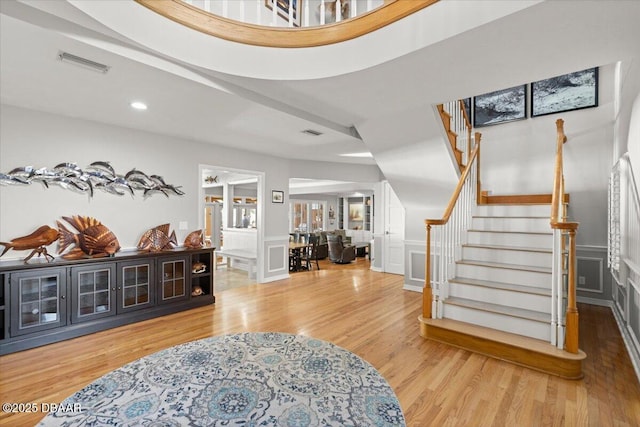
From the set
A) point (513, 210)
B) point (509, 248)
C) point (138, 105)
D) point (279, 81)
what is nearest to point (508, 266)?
point (509, 248)

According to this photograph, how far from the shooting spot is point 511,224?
3.87 metres

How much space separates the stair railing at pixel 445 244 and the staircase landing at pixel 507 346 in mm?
187

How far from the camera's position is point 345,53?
2.48 meters

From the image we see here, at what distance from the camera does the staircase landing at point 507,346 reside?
7.79ft

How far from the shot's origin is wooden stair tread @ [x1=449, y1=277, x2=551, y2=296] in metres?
2.98

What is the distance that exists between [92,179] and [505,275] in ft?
16.3

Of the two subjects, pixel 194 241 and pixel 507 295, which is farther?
pixel 194 241

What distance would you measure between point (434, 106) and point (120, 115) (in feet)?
11.8

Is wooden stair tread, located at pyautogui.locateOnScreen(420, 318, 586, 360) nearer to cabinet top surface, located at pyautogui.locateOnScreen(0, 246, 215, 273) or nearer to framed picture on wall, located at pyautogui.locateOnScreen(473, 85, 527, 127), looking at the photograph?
cabinet top surface, located at pyautogui.locateOnScreen(0, 246, 215, 273)

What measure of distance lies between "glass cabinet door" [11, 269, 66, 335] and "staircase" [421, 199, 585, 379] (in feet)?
12.5

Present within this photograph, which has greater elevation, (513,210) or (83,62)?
(83,62)

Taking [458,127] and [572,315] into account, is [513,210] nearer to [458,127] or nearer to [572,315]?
[458,127]

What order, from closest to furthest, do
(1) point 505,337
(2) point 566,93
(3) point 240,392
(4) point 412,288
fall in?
(3) point 240,392 → (1) point 505,337 → (2) point 566,93 → (4) point 412,288

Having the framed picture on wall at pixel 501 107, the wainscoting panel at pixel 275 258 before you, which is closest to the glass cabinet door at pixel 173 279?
the wainscoting panel at pixel 275 258
